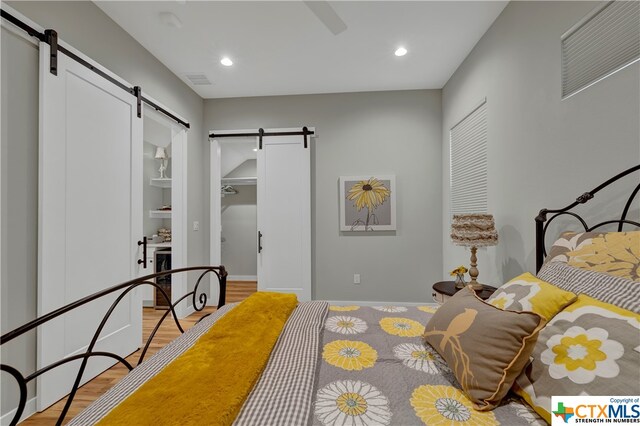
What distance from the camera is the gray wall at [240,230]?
5.63 m

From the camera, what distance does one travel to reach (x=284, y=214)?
11.6ft

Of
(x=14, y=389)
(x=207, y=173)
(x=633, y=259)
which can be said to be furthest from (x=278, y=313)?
(x=207, y=173)

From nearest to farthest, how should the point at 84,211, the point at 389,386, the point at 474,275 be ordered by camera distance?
the point at 389,386, the point at 84,211, the point at 474,275

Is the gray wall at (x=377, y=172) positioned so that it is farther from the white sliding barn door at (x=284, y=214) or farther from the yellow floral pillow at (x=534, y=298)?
the yellow floral pillow at (x=534, y=298)

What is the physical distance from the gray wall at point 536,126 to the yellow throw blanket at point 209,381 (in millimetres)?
1792

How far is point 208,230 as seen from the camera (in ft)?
12.0

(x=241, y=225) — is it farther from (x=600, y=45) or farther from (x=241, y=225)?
(x=600, y=45)

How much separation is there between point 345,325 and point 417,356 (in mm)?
432

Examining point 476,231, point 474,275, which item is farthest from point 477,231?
point 474,275

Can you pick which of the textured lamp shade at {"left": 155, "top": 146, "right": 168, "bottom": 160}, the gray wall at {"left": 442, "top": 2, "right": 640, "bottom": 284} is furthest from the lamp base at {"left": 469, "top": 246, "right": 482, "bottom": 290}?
the textured lamp shade at {"left": 155, "top": 146, "right": 168, "bottom": 160}

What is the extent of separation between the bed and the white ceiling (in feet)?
6.13

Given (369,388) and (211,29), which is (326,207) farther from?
(369,388)

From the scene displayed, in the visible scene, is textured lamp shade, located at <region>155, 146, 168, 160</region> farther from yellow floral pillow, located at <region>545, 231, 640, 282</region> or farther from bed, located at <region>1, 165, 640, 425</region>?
yellow floral pillow, located at <region>545, 231, 640, 282</region>

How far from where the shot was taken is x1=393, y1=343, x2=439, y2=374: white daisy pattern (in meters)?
1.03
